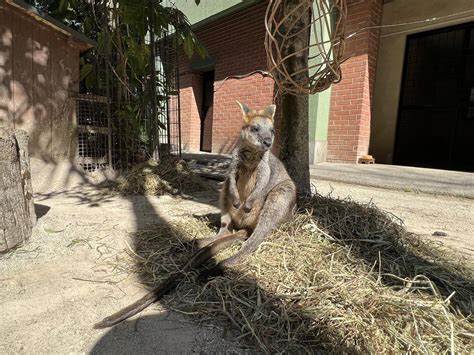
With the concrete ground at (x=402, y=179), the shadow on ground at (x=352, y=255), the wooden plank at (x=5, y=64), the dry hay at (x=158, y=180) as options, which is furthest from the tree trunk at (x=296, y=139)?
the wooden plank at (x=5, y=64)

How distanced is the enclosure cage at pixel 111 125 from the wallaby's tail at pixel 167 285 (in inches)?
130

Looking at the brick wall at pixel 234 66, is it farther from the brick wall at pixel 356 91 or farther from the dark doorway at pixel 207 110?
the brick wall at pixel 356 91

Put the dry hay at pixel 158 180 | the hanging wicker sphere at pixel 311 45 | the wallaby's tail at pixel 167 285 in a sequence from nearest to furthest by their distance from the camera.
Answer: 1. the wallaby's tail at pixel 167 285
2. the hanging wicker sphere at pixel 311 45
3. the dry hay at pixel 158 180

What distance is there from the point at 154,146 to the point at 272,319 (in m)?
4.23

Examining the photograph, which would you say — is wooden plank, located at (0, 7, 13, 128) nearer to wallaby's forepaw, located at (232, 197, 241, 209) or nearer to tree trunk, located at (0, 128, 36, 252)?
tree trunk, located at (0, 128, 36, 252)

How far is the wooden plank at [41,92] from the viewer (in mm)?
4383

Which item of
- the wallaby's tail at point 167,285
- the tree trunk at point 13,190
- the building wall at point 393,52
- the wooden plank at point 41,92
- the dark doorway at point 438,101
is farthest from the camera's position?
the dark doorway at point 438,101

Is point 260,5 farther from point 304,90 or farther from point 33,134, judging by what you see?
point 304,90

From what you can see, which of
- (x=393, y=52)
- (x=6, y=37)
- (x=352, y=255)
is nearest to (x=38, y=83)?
(x=6, y=37)

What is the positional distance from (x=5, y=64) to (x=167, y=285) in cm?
392

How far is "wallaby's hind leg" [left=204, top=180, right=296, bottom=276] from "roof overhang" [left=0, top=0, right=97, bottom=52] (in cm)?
383

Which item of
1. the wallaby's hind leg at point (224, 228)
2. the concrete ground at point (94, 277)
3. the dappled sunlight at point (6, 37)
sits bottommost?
the concrete ground at point (94, 277)

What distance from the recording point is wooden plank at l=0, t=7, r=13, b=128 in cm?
404

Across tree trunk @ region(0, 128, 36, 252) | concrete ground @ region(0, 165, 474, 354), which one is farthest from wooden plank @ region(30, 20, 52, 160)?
tree trunk @ region(0, 128, 36, 252)
